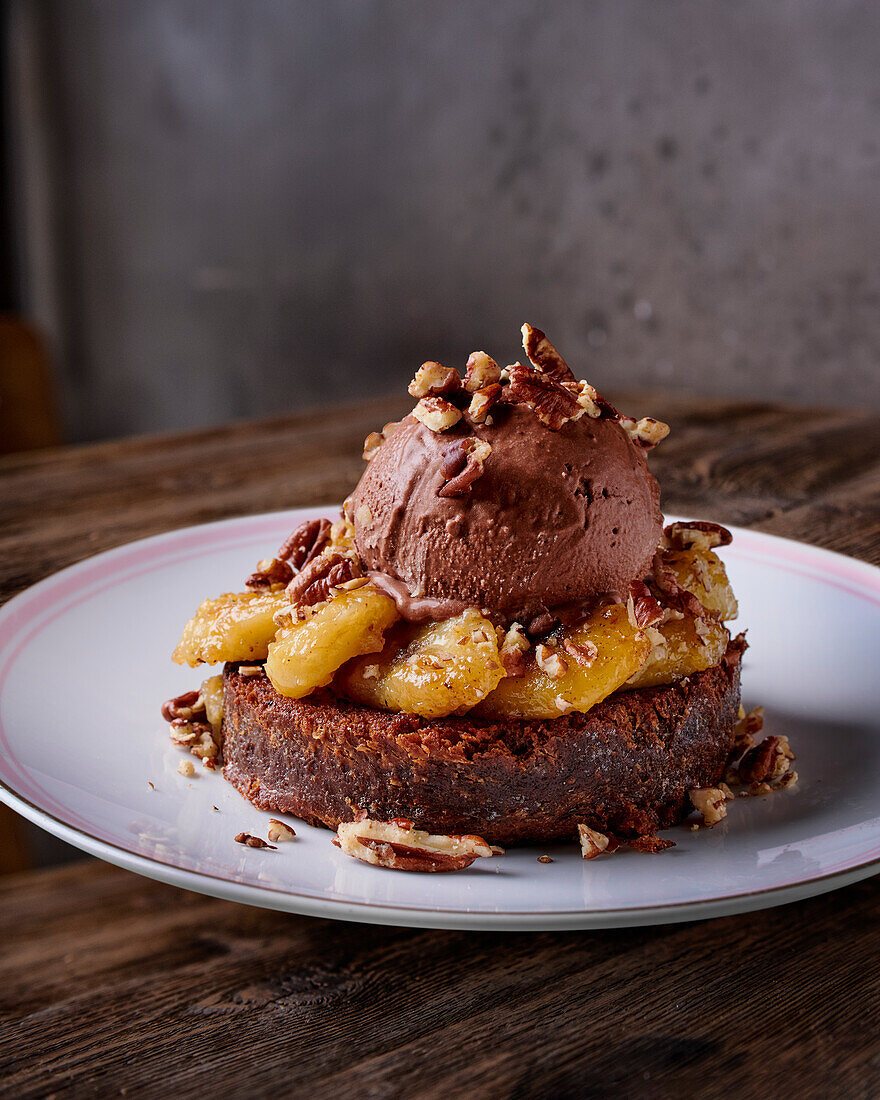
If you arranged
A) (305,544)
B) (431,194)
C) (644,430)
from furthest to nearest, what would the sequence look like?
(431,194), (305,544), (644,430)

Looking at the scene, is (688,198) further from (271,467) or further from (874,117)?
(271,467)

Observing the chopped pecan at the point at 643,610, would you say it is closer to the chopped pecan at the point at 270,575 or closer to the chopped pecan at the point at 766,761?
the chopped pecan at the point at 766,761

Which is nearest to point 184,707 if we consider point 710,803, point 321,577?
point 321,577

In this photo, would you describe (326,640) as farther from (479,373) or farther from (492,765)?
(479,373)

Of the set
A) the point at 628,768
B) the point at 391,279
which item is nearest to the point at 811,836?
the point at 628,768

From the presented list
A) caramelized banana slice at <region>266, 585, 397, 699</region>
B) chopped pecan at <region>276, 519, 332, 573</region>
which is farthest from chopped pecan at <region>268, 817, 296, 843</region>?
chopped pecan at <region>276, 519, 332, 573</region>

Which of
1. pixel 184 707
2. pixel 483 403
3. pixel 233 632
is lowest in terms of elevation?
pixel 184 707

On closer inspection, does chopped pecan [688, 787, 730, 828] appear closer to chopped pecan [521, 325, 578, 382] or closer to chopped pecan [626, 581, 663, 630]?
chopped pecan [626, 581, 663, 630]
